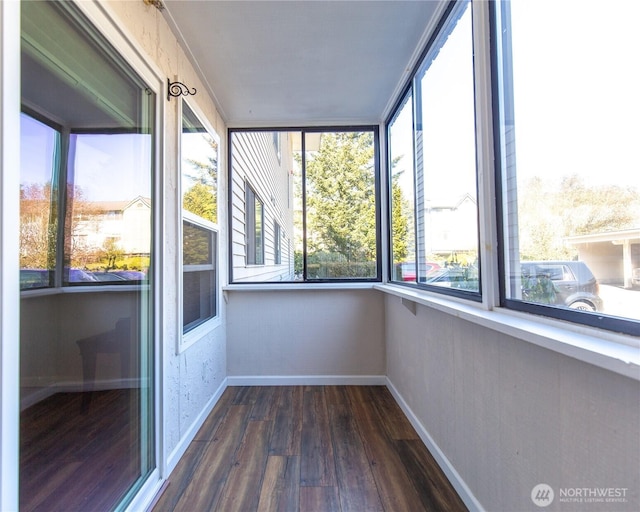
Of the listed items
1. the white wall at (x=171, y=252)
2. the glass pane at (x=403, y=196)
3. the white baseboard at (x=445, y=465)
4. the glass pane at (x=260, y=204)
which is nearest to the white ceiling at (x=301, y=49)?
the white wall at (x=171, y=252)

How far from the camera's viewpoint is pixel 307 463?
5.57 feet

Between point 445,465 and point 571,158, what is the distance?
1568mm

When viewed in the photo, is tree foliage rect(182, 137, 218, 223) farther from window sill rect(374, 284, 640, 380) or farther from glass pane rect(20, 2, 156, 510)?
window sill rect(374, 284, 640, 380)

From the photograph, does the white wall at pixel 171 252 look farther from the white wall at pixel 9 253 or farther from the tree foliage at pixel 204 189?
the white wall at pixel 9 253

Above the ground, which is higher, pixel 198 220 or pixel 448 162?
pixel 448 162

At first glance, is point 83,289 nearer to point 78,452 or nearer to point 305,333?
point 78,452

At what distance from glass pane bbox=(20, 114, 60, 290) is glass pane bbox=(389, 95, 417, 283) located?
1.98 m

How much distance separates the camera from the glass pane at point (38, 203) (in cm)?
88

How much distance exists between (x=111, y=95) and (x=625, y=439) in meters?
2.06

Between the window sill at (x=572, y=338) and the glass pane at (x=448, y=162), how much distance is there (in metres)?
0.30

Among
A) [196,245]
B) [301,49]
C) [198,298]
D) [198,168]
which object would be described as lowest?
[198,298]

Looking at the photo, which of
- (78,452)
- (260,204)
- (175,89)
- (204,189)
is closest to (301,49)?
(175,89)

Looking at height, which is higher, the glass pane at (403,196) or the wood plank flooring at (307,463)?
the glass pane at (403,196)

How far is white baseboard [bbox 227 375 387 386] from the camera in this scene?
2.81 meters
